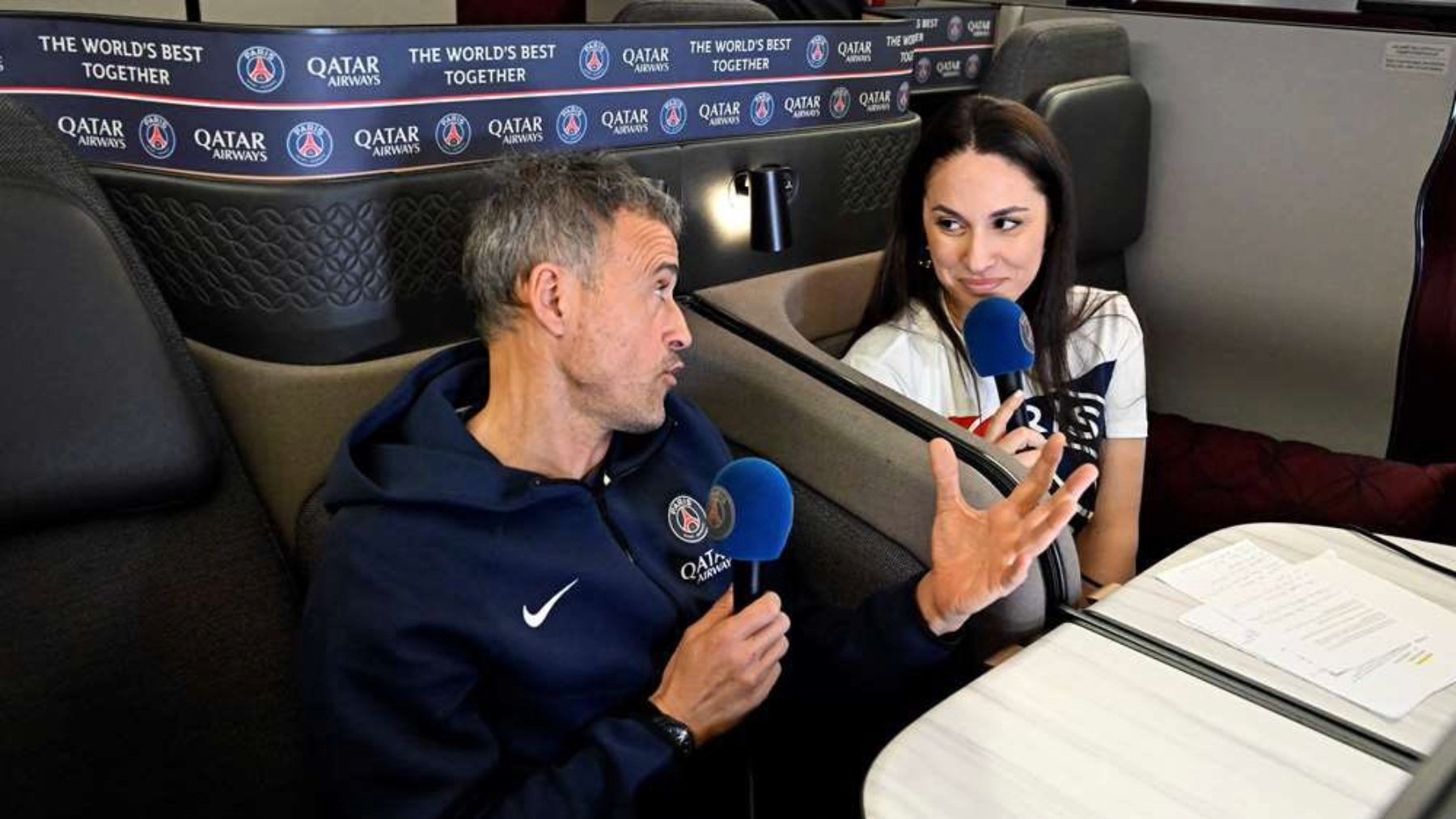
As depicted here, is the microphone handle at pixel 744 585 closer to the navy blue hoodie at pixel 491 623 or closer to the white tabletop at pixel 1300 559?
the navy blue hoodie at pixel 491 623

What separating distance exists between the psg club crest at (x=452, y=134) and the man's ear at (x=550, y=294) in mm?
286

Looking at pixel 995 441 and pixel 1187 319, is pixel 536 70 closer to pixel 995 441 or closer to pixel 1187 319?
pixel 995 441

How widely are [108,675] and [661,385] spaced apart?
58 cm

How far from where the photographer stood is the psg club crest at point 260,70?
114cm

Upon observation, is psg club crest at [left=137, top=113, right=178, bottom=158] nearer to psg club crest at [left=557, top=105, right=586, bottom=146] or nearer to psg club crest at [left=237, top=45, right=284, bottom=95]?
psg club crest at [left=237, top=45, right=284, bottom=95]

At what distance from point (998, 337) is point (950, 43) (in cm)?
128

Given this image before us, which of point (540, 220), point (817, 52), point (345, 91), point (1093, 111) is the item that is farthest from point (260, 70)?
point (1093, 111)

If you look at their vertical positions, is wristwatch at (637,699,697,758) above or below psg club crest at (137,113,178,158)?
below

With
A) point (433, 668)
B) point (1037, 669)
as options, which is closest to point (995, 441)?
point (1037, 669)

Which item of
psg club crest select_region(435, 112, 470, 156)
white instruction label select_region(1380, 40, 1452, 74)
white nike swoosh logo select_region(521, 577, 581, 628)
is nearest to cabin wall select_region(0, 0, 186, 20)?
psg club crest select_region(435, 112, 470, 156)

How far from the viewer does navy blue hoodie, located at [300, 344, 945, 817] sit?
3.19ft

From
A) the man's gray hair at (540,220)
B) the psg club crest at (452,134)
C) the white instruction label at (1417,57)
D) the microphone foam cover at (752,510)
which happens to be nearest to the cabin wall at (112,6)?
the psg club crest at (452,134)

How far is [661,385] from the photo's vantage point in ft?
3.75

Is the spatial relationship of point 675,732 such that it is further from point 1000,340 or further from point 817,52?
point 817,52
